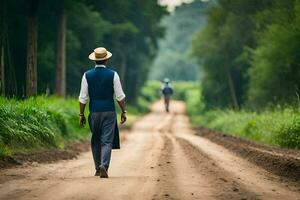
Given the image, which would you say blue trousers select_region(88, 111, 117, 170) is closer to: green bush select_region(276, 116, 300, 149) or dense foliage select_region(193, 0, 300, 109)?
green bush select_region(276, 116, 300, 149)

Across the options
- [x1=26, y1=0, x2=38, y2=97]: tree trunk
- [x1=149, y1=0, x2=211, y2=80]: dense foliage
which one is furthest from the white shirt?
[x1=149, y1=0, x2=211, y2=80]: dense foliage

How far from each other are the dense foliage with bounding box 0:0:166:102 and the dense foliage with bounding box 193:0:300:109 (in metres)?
6.74

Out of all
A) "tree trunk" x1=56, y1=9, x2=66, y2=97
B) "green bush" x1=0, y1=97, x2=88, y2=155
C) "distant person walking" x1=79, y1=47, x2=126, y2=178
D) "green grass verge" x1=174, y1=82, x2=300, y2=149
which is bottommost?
"green grass verge" x1=174, y1=82, x2=300, y2=149

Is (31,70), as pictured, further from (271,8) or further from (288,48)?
(271,8)

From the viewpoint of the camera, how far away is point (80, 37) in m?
43.8

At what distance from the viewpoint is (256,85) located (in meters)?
40.2

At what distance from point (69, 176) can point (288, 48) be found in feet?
75.4

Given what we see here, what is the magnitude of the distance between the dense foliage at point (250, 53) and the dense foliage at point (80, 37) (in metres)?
6.74

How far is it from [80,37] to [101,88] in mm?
32041

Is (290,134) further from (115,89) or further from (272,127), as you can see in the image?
(115,89)

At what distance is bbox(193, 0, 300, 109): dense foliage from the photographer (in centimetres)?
3453

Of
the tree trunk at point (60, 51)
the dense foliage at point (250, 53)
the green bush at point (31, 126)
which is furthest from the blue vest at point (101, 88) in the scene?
the tree trunk at point (60, 51)

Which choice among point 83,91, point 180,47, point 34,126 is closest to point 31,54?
point 34,126

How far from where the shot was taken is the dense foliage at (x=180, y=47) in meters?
129
